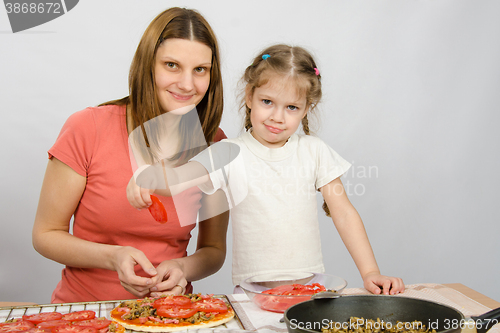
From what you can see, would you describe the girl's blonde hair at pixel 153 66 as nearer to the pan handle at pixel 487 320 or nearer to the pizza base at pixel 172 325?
the pizza base at pixel 172 325

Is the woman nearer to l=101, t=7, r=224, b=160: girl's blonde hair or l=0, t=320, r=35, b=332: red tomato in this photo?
l=101, t=7, r=224, b=160: girl's blonde hair

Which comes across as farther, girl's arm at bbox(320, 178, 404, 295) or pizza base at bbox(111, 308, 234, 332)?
girl's arm at bbox(320, 178, 404, 295)

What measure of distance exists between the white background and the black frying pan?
1.50 m

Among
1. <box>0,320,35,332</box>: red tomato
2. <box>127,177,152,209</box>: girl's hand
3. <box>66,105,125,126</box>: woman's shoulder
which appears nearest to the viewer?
<box>0,320,35,332</box>: red tomato

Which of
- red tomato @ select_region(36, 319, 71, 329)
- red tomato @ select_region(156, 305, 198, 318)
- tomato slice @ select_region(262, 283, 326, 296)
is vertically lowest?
tomato slice @ select_region(262, 283, 326, 296)

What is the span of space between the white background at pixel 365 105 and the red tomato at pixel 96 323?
141 centimetres

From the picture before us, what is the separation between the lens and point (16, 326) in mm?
951

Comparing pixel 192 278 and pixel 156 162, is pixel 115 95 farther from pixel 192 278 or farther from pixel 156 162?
pixel 192 278

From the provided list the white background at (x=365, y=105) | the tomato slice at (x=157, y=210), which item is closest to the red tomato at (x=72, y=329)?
the tomato slice at (x=157, y=210)

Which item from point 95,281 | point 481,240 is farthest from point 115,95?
point 481,240

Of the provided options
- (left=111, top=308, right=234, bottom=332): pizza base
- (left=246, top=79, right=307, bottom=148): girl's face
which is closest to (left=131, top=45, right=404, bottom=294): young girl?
(left=246, top=79, right=307, bottom=148): girl's face

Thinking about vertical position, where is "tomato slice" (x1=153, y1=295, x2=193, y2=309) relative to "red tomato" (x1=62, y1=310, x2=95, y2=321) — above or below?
below

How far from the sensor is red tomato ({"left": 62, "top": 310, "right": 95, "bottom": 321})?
1.01 meters

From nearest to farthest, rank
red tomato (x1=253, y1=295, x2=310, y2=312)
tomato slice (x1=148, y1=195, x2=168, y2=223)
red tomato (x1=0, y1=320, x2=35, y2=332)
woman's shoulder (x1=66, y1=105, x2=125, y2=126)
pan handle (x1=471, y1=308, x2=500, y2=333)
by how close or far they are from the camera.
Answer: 1. pan handle (x1=471, y1=308, x2=500, y2=333)
2. red tomato (x1=0, y1=320, x2=35, y2=332)
3. red tomato (x1=253, y1=295, x2=310, y2=312)
4. tomato slice (x1=148, y1=195, x2=168, y2=223)
5. woman's shoulder (x1=66, y1=105, x2=125, y2=126)
